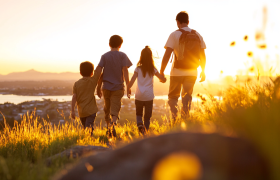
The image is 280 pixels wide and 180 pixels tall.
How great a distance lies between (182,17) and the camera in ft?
16.3

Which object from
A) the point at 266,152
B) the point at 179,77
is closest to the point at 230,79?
the point at 179,77

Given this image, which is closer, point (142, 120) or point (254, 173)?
point (254, 173)

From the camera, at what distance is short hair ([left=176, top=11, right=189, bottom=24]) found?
16.3ft

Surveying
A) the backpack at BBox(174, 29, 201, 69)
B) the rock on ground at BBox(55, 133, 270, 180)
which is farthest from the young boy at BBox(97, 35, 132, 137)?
the rock on ground at BBox(55, 133, 270, 180)

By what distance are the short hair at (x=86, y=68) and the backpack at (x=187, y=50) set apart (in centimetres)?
207

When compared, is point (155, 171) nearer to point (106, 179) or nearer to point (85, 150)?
point (106, 179)

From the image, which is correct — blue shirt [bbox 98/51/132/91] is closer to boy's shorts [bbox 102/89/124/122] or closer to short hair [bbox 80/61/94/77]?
boy's shorts [bbox 102/89/124/122]

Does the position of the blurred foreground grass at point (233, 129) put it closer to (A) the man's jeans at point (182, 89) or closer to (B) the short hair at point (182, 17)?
(A) the man's jeans at point (182, 89)

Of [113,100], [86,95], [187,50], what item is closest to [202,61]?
[187,50]

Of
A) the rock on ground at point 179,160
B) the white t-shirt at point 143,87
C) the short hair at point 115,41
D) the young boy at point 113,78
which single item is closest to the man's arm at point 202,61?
the white t-shirt at point 143,87

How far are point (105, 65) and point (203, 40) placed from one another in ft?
8.39

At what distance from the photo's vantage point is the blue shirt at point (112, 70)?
496 cm

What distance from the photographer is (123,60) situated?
5.08 metres

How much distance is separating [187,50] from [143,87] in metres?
1.38
